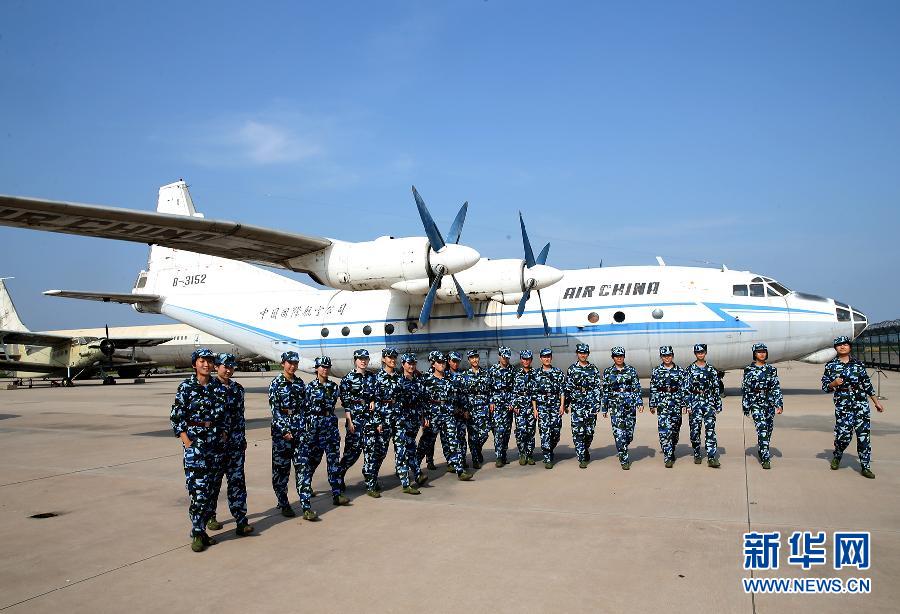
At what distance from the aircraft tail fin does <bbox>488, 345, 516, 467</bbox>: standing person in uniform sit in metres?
42.3

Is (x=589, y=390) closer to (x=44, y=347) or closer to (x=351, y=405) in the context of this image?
(x=351, y=405)

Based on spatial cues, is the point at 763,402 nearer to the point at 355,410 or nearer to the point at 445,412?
the point at 445,412

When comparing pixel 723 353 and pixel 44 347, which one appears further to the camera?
pixel 44 347

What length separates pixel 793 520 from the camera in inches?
240

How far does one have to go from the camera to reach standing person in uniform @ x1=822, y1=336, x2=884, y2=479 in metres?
7.98

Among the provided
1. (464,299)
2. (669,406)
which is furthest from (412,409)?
(464,299)

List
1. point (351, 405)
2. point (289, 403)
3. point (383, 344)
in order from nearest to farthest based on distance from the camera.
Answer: point (289, 403), point (351, 405), point (383, 344)

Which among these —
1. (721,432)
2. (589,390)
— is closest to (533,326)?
(721,432)

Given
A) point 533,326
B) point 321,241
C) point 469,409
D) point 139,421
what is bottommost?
point 139,421

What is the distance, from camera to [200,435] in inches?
229

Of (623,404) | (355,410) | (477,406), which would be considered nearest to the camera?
(355,410)

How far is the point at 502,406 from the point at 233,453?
445 cm

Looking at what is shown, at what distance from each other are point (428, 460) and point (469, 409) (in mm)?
997

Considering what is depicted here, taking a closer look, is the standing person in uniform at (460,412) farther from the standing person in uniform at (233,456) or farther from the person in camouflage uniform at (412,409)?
the standing person in uniform at (233,456)
